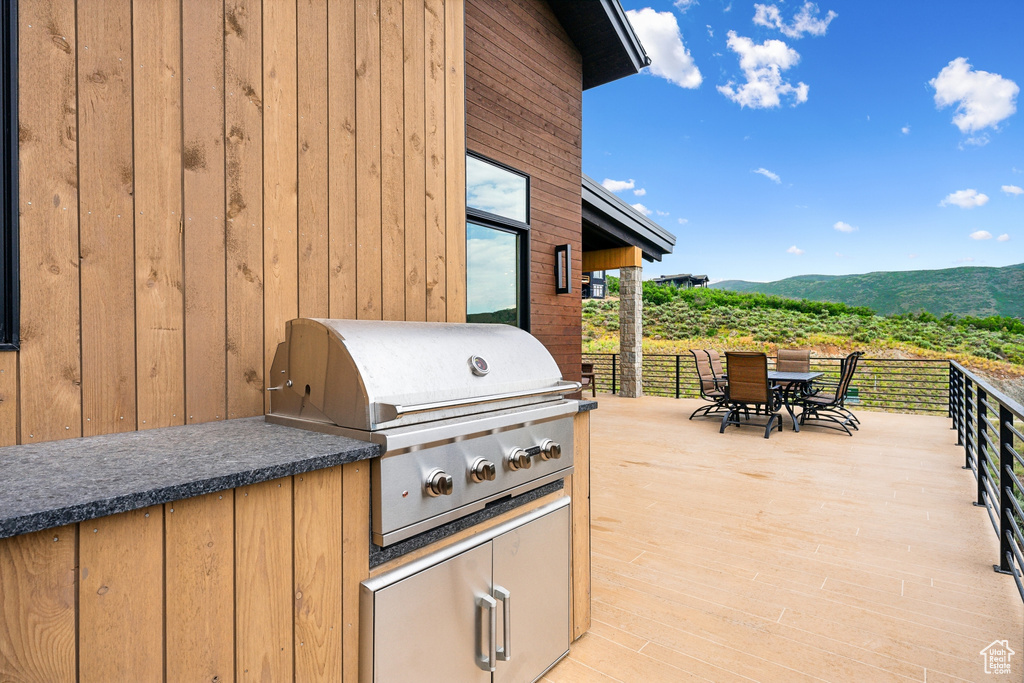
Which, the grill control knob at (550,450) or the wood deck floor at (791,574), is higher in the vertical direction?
the grill control knob at (550,450)

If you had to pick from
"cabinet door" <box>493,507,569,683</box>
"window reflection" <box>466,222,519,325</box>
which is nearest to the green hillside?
"window reflection" <box>466,222,519,325</box>

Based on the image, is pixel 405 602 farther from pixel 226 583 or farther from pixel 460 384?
pixel 460 384

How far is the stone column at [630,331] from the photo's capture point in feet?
30.6

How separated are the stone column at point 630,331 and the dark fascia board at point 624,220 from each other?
2.04 ft

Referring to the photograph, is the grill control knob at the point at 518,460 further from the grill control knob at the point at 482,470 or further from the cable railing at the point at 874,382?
the cable railing at the point at 874,382

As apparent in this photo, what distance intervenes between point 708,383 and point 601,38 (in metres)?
4.59

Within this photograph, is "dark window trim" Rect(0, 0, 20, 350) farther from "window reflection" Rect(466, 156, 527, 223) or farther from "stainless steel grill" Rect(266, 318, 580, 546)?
"window reflection" Rect(466, 156, 527, 223)

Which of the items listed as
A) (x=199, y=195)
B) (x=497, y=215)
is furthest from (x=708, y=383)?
(x=199, y=195)

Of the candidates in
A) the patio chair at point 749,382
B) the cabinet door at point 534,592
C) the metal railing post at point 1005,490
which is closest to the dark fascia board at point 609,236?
the patio chair at point 749,382

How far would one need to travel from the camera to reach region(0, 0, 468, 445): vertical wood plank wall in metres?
1.09

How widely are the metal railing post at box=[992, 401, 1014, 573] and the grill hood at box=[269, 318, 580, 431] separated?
232cm

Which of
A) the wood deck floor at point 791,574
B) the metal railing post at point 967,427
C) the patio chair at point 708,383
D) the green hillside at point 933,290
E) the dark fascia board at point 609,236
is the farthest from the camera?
the green hillside at point 933,290

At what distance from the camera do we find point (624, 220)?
8492mm

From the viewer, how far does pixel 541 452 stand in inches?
60.1
